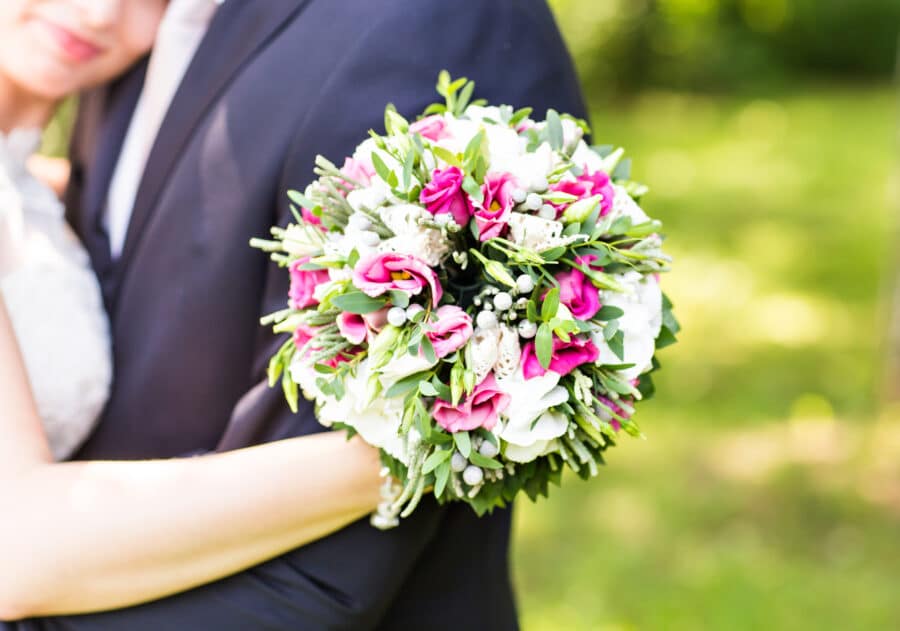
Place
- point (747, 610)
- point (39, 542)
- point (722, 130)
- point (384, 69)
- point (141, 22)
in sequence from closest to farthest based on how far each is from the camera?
point (39, 542), point (384, 69), point (141, 22), point (747, 610), point (722, 130)

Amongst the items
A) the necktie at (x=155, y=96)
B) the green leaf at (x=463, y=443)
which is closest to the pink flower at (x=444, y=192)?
the green leaf at (x=463, y=443)

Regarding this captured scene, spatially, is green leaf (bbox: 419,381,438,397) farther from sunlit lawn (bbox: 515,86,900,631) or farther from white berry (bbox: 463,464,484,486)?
sunlit lawn (bbox: 515,86,900,631)

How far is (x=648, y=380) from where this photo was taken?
1.80m

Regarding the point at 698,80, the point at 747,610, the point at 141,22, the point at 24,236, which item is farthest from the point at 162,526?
the point at 698,80

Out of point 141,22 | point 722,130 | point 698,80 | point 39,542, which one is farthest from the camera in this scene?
point 698,80

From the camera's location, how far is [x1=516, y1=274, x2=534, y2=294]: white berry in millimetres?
1505

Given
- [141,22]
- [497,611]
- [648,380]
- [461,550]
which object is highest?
[141,22]

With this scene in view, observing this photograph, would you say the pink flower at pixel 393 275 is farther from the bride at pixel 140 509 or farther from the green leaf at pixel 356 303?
the bride at pixel 140 509

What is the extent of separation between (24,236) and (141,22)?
504 millimetres

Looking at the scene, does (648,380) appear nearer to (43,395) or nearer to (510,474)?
(510,474)

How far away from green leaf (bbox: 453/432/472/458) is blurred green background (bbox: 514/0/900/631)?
3006 mm

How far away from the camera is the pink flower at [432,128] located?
5.32ft

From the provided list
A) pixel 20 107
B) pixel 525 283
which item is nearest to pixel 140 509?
pixel 525 283

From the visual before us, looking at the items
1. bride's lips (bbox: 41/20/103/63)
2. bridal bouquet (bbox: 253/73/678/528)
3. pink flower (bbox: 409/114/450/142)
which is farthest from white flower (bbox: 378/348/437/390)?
bride's lips (bbox: 41/20/103/63)
